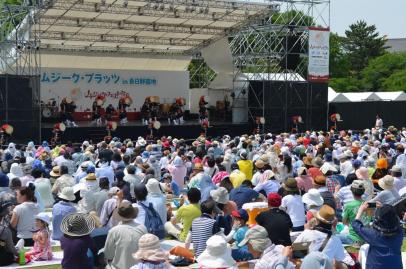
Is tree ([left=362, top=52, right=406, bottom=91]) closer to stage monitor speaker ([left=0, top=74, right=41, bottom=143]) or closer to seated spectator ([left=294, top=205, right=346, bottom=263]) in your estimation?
stage monitor speaker ([left=0, top=74, right=41, bottom=143])

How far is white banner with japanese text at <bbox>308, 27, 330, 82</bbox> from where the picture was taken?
3066cm

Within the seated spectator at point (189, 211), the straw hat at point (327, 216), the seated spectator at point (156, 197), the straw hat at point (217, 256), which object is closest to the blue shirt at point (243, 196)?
the seated spectator at point (189, 211)

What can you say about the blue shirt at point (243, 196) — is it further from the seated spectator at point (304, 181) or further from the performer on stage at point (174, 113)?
the performer on stage at point (174, 113)

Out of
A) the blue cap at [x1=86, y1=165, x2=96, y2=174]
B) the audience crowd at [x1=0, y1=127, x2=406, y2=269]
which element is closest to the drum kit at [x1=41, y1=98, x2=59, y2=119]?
the audience crowd at [x1=0, y1=127, x2=406, y2=269]

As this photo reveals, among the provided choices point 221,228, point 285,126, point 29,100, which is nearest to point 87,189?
point 221,228

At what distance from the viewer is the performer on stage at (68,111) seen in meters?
27.8

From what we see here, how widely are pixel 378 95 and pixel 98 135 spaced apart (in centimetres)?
1902

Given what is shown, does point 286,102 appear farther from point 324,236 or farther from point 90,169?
point 324,236

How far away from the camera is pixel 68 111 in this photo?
28.6 m

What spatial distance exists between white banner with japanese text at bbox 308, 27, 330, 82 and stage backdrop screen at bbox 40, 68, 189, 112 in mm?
6096

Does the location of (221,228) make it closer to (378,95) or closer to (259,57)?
(259,57)

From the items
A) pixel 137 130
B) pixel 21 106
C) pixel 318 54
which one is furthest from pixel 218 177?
pixel 318 54

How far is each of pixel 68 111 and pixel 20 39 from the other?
4510 millimetres

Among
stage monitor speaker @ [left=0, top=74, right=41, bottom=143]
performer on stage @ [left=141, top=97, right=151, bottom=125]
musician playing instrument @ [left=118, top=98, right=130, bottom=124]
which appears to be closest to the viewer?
stage monitor speaker @ [left=0, top=74, right=41, bottom=143]
